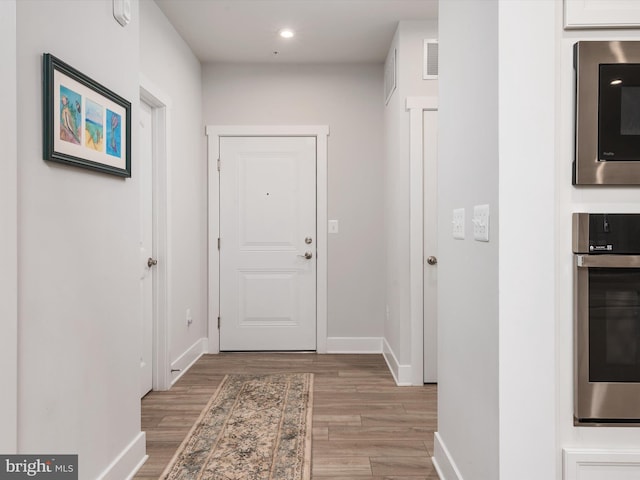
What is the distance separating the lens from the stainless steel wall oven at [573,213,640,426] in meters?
1.40

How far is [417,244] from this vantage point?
3535 mm

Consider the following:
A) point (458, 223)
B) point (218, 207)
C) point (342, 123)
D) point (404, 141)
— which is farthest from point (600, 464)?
point (218, 207)

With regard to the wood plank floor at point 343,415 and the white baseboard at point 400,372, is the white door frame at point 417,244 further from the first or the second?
the wood plank floor at point 343,415

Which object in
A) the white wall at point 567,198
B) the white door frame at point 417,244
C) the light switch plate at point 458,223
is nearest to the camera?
the white wall at point 567,198

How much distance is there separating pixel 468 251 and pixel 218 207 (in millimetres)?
3023

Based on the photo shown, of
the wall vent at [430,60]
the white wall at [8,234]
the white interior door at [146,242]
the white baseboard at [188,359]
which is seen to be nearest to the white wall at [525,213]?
the white wall at [8,234]

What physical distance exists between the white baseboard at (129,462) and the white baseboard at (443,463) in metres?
1.39

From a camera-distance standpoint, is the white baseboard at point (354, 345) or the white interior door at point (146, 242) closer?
the white interior door at point (146, 242)

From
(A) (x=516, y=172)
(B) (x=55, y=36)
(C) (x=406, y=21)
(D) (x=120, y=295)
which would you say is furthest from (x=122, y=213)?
(C) (x=406, y=21)

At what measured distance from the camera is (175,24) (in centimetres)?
A: 352

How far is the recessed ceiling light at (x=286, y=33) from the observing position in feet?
12.0

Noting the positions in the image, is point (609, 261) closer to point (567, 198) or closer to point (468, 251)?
point (567, 198)

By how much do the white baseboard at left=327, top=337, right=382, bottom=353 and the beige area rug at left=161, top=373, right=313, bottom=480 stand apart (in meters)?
0.92

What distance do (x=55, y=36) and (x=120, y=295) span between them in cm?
105
